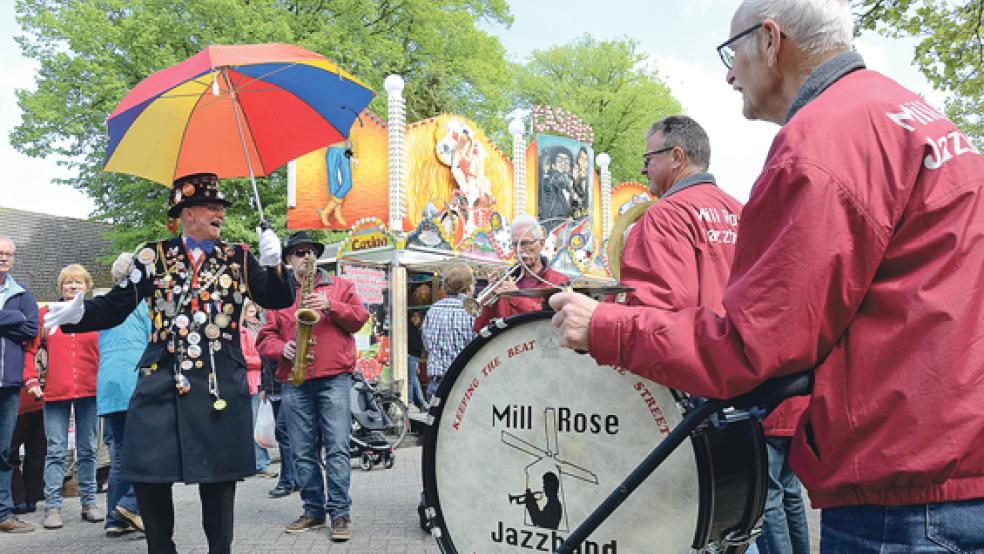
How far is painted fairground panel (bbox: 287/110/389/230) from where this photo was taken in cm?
1426

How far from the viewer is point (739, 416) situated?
1.96m

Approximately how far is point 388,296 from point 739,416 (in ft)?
38.7

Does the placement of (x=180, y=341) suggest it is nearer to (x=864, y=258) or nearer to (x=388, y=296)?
(x=864, y=258)

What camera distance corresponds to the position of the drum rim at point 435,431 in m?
2.43

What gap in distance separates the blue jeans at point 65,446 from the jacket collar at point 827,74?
22.5 ft

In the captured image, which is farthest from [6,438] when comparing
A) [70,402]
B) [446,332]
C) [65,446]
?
[446,332]

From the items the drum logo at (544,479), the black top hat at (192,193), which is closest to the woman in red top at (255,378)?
the black top hat at (192,193)

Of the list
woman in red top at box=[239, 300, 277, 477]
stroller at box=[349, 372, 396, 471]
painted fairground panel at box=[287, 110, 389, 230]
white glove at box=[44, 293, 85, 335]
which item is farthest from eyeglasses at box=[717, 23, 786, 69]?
painted fairground panel at box=[287, 110, 389, 230]

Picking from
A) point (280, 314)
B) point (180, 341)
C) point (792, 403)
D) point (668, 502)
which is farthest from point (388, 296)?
point (668, 502)

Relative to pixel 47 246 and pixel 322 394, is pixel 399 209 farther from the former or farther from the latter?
pixel 47 246

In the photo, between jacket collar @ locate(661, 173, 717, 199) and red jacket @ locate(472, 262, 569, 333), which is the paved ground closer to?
red jacket @ locate(472, 262, 569, 333)

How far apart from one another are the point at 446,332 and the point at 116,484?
11.2ft

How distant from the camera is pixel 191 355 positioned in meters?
3.85

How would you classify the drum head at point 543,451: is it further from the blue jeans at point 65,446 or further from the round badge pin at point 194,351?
the blue jeans at point 65,446
